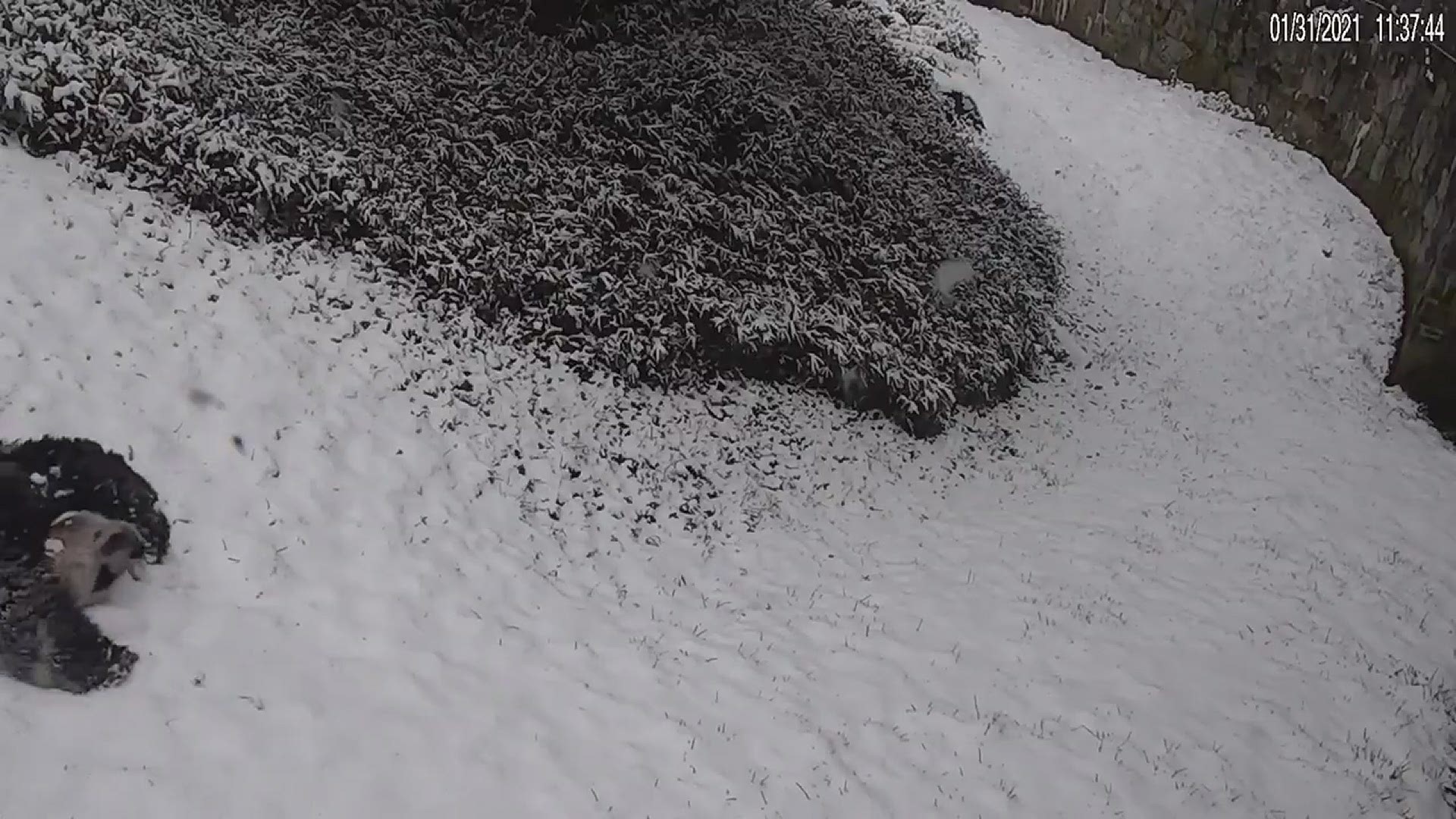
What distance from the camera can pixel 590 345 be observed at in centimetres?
946

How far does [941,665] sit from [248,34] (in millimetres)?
9539

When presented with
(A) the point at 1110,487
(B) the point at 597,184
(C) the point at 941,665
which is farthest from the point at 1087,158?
(C) the point at 941,665

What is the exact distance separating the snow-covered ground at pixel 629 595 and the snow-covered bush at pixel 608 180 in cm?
67

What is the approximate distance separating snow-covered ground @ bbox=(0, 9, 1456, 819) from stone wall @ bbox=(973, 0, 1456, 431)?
2.97 m

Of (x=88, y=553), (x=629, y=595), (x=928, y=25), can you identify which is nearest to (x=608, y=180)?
(x=629, y=595)

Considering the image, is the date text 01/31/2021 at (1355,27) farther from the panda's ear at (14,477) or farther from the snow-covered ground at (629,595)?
the panda's ear at (14,477)

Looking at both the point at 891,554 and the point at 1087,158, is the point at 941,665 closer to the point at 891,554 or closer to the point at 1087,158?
the point at 891,554

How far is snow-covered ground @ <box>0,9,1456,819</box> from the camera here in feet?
17.6

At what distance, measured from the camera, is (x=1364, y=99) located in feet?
56.1

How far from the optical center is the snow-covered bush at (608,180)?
887 centimetres

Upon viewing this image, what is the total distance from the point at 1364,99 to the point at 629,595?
699 inches

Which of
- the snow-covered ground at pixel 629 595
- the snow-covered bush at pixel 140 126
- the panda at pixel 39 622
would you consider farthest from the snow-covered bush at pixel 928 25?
the panda at pixel 39 622

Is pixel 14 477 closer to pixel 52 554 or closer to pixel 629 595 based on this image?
pixel 52 554

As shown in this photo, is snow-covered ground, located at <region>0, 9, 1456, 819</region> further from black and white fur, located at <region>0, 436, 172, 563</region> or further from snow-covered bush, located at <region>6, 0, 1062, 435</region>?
snow-covered bush, located at <region>6, 0, 1062, 435</region>
